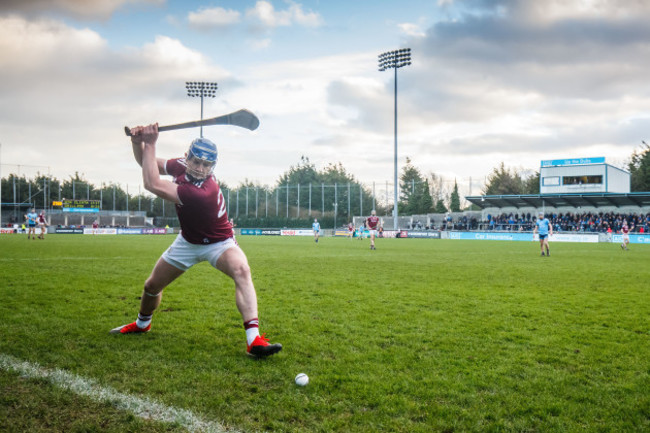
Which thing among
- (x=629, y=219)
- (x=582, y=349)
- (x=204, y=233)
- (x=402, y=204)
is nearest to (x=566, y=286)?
(x=582, y=349)

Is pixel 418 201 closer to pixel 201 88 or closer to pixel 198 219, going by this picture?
pixel 201 88

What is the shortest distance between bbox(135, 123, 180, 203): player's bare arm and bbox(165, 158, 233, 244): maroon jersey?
14 centimetres

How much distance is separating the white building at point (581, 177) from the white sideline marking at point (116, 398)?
54.8m

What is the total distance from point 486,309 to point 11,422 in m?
6.64

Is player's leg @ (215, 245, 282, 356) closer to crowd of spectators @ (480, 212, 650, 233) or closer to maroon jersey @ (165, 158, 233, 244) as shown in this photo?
maroon jersey @ (165, 158, 233, 244)

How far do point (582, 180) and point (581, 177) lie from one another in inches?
14.1

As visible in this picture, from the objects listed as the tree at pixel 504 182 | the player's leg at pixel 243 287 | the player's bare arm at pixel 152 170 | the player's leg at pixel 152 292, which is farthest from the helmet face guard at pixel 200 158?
the tree at pixel 504 182

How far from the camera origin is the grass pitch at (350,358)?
354cm

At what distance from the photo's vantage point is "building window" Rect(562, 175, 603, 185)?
49.9 metres

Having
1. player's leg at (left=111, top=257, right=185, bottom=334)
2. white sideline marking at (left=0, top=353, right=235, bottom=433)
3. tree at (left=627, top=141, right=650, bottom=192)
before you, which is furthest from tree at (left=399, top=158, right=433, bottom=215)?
white sideline marking at (left=0, top=353, right=235, bottom=433)

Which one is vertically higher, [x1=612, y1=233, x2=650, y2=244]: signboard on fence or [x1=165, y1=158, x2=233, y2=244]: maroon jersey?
[x1=165, y1=158, x2=233, y2=244]: maroon jersey

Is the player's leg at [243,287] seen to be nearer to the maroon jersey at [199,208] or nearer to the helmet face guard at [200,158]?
the maroon jersey at [199,208]

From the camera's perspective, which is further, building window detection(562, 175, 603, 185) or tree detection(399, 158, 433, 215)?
tree detection(399, 158, 433, 215)

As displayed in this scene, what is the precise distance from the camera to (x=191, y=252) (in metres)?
5.41
